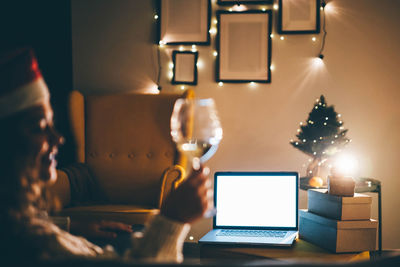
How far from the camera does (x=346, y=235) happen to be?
1.35m

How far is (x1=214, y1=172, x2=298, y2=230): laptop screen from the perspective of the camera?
67.4 inches

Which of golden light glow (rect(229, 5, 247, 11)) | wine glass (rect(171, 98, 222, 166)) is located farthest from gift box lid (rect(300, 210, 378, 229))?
golden light glow (rect(229, 5, 247, 11))

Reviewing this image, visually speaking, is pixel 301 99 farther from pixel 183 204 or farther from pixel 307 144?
pixel 183 204

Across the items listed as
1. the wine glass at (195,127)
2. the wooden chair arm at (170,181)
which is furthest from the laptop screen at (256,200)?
the wine glass at (195,127)

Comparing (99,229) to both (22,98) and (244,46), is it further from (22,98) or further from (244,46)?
(244,46)

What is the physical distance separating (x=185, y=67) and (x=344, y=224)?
204 cm

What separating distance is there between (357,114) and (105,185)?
7.28ft

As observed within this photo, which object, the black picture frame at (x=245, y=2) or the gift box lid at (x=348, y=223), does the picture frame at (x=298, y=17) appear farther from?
the gift box lid at (x=348, y=223)

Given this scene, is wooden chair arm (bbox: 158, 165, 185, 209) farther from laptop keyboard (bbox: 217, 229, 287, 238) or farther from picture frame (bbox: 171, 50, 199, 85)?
picture frame (bbox: 171, 50, 199, 85)

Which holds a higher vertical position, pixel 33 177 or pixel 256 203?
pixel 33 177

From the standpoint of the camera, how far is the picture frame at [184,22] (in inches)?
116

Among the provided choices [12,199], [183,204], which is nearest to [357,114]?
[183,204]

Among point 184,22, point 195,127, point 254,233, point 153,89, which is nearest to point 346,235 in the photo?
point 254,233

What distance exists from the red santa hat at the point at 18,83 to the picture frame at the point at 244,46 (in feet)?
7.98
